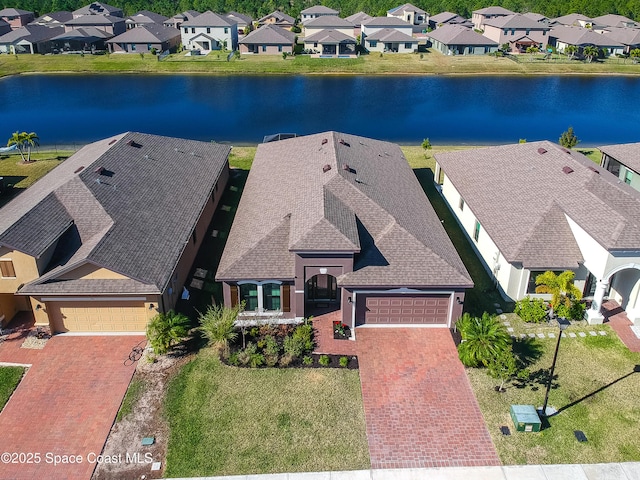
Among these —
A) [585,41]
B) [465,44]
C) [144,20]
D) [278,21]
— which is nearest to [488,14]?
[465,44]

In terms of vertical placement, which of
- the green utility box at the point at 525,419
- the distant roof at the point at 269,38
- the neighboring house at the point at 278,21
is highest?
the neighboring house at the point at 278,21

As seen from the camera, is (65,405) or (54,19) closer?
(65,405)

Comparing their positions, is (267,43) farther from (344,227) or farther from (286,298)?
Result: (286,298)

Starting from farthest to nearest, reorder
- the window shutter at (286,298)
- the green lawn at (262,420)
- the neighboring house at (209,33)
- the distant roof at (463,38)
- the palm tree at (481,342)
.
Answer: the neighboring house at (209,33), the distant roof at (463,38), the window shutter at (286,298), the palm tree at (481,342), the green lawn at (262,420)

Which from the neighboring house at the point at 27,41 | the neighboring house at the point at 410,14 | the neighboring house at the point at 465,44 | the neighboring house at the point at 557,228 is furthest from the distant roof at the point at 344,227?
the neighboring house at the point at 410,14

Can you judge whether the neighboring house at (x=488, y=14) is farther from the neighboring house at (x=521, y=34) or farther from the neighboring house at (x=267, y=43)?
the neighboring house at (x=267, y=43)

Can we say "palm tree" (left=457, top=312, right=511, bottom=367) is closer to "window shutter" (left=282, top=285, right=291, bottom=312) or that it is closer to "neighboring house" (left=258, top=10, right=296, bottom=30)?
"window shutter" (left=282, top=285, right=291, bottom=312)
